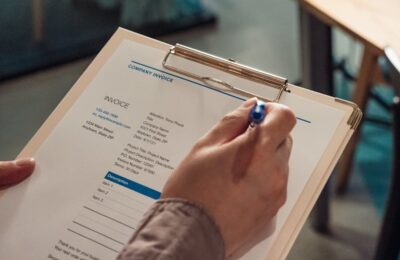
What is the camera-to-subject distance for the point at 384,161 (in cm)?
168

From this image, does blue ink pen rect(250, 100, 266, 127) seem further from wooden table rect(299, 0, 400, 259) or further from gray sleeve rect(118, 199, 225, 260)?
wooden table rect(299, 0, 400, 259)

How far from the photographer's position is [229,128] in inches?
21.8

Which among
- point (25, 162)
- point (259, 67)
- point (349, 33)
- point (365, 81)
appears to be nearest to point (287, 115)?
point (25, 162)

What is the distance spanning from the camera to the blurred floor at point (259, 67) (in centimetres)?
148

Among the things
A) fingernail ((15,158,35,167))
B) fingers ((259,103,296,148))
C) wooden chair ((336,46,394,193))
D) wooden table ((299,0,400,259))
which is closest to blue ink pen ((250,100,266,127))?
fingers ((259,103,296,148))

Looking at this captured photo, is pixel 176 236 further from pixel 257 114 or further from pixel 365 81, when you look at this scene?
pixel 365 81

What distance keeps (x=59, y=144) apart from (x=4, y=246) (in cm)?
13

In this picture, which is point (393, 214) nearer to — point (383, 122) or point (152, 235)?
point (383, 122)

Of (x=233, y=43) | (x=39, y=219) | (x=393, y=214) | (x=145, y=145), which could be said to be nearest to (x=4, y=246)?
(x=39, y=219)

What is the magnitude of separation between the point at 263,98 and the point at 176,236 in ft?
0.69

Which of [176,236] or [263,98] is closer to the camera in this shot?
[176,236]

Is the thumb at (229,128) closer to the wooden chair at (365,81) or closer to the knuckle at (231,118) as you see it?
the knuckle at (231,118)

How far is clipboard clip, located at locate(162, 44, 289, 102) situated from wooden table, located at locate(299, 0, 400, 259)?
1.24ft

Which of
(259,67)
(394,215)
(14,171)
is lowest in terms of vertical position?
(14,171)
